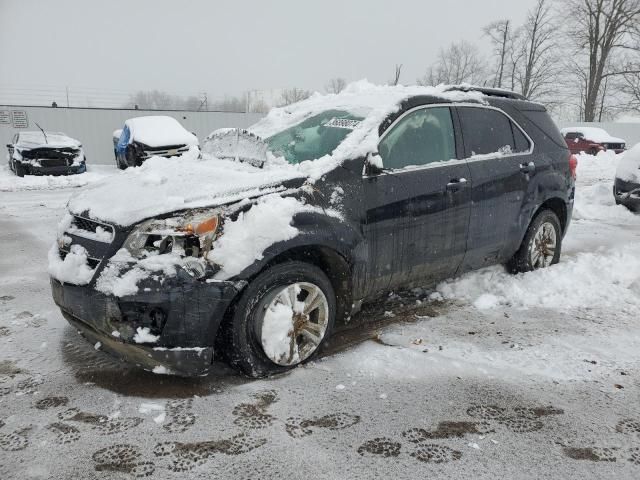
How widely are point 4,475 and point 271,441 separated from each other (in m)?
1.19

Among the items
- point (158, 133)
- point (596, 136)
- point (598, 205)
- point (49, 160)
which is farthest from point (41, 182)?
point (596, 136)

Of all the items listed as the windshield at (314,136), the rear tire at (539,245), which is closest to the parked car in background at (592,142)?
the rear tire at (539,245)

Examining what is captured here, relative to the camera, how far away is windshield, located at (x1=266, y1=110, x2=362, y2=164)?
3.73 meters

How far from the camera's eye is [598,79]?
38875 mm

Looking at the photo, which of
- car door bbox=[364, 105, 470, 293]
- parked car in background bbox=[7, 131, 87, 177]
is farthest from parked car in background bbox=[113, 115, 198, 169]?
car door bbox=[364, 105, 470, 293]

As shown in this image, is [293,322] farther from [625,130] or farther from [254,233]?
[625,130]

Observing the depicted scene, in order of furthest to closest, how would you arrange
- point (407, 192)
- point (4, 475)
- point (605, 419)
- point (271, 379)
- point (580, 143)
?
point (580, 143)
point (407, 192)
point (271, 379)
point (605, 419)
point (4, 475)

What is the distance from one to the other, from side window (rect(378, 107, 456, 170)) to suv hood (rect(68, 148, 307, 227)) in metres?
0.76

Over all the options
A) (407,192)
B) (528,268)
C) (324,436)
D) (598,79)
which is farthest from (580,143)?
(324,436)

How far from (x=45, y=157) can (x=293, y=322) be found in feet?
42.8

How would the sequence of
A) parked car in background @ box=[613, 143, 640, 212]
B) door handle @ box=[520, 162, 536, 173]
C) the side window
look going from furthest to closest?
parked car in background @ box=[613, 143, 640, 212]
door handle @ box=[520, 162, 536, 173]
the side window

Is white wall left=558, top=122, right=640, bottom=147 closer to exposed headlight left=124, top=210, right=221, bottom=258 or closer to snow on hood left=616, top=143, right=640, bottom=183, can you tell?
snow on hood left=616, top=143, right=640, bottom=183

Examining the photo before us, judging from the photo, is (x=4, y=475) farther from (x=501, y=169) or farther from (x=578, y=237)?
(x=578, y=237)

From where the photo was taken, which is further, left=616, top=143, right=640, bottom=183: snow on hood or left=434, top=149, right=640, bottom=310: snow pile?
left=616, top=143, right=640, bottom=183: snow on hood
